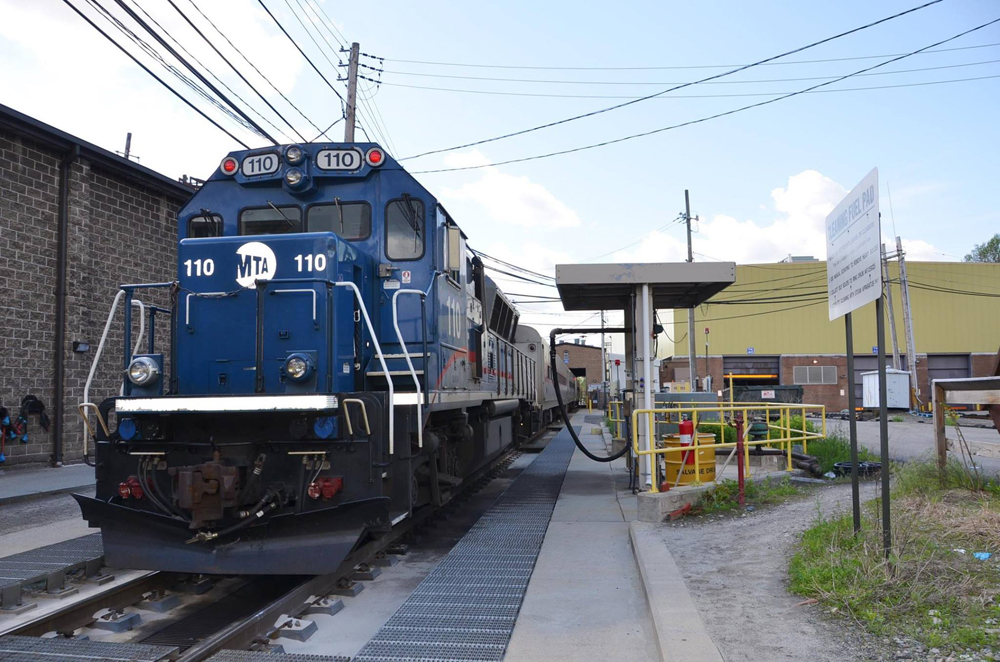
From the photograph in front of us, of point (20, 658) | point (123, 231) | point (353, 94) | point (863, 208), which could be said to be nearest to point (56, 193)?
point (123, 231)

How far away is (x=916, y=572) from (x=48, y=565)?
6.72 m

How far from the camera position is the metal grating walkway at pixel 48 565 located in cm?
542

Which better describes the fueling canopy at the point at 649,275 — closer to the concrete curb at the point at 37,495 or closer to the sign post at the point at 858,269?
the sign post at the point at 858,269

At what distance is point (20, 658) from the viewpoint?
4066 mm

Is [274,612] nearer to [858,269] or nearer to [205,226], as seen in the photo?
[205,226]

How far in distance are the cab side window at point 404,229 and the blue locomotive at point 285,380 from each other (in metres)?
0.01

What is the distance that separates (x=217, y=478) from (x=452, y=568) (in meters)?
2.13

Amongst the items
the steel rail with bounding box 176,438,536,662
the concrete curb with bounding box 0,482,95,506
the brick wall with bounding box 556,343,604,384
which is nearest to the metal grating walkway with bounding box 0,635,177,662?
the steel rail with bounding box 176,438,536,662

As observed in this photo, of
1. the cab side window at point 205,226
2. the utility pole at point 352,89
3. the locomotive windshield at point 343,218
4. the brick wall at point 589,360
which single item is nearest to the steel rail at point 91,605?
the cab side window at point 205,226

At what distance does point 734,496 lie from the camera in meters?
8.44

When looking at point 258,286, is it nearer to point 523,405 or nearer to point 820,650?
point 820,650

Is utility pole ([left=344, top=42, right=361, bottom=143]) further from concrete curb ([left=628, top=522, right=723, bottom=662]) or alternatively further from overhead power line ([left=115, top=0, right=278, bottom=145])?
concrete curb ([left=628, top=522, right=723, bottom=662])

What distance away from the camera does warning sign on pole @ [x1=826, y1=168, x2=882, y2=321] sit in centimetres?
492

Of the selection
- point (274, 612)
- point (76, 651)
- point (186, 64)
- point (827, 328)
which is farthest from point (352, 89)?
point (827, 328)
